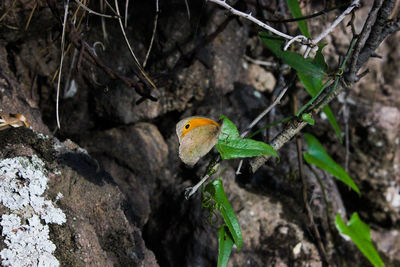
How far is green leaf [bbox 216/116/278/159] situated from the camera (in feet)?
3.53

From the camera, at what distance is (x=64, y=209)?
110cm

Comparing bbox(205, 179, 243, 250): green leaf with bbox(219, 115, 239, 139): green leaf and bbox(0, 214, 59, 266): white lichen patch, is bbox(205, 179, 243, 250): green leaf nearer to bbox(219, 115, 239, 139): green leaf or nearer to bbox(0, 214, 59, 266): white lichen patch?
bbox(219, 115, 239, 139): green leaf

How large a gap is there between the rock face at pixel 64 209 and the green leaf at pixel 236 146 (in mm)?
446

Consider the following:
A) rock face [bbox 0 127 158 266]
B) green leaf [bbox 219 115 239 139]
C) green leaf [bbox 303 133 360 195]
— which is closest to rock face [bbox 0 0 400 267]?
rock face [bbox 0 127 158 266]

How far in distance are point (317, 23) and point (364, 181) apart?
3.43 ft

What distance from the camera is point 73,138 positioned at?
168 centimetres

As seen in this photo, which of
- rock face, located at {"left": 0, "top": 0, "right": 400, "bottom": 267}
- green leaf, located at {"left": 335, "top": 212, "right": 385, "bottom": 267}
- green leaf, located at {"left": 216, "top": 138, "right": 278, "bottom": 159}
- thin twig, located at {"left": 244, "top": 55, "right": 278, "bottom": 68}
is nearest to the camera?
green leaf, located at {"left": 216, "top": 138, "right": 278, "bottom": 159}

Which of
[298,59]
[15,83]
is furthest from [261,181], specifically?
[15,83]

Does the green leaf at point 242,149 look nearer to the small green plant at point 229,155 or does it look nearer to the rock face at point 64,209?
the small green plant at point 229,155

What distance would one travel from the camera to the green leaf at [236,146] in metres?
1.08

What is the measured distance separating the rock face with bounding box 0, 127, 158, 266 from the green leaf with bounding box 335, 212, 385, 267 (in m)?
0.91

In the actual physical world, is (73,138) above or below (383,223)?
below

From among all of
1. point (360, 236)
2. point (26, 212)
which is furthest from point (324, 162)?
point (26, 212)

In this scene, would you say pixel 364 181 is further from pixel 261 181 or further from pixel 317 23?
pixel 317 23
